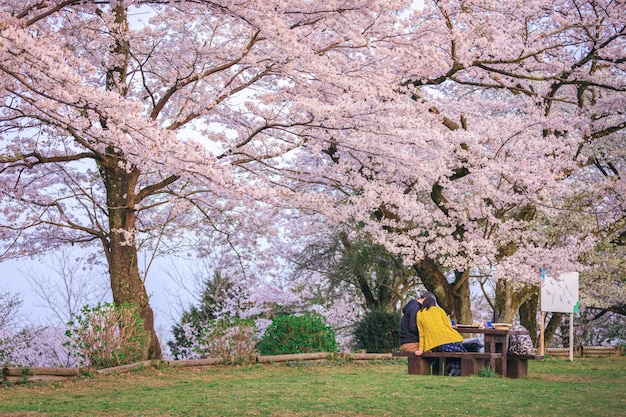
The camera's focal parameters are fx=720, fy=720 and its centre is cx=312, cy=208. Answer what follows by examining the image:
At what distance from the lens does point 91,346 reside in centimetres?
1097

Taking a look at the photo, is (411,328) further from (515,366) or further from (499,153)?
(499,153)

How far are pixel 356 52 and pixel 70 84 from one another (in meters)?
9.04

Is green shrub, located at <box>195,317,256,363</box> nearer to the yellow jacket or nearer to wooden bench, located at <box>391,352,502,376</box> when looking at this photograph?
wooden bench, located at <box>391,352,502,376</box>

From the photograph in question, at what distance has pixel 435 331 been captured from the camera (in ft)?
33.4

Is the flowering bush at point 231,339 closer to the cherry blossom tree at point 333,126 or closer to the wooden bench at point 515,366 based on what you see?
the cherry blossom tree at point 333,126

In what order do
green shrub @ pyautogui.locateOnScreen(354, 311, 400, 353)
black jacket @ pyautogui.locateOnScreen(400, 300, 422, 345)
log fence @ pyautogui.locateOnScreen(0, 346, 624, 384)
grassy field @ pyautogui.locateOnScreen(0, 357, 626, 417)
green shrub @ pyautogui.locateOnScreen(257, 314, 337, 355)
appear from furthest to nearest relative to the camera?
green shrub @ pyautogui.locateOnScreen(354, 311, 400, 353)
green shrub @ pyautogui.locateOnScreen(257, 314, 337, 355)
black jacket @ pyautogui.locateOnScreen(400, 300, 422, 345)
log fence @ pyautogui.locateOnScreen(0, 346, 624, 384)
grassy field @ pyautogui.locateOnScreen(0, 357, 626, 417)

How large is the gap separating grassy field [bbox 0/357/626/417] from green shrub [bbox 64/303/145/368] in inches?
20.2

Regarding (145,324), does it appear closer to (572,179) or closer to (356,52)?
(356,52)

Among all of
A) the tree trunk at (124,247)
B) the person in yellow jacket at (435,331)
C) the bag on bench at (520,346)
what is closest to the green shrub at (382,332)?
the bag on bench at (520,346)

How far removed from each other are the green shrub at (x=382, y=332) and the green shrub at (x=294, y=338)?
1.56 metres

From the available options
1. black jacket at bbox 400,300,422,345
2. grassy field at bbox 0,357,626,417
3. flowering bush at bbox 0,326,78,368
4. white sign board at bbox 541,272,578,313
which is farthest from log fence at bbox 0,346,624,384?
flowering bush at bbox 0,326,78,368

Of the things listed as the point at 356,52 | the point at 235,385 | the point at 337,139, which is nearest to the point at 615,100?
the point at 356,52

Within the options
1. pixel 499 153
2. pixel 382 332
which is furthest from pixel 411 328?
pixel 499 153

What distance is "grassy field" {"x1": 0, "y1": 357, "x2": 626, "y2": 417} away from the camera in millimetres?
6934
